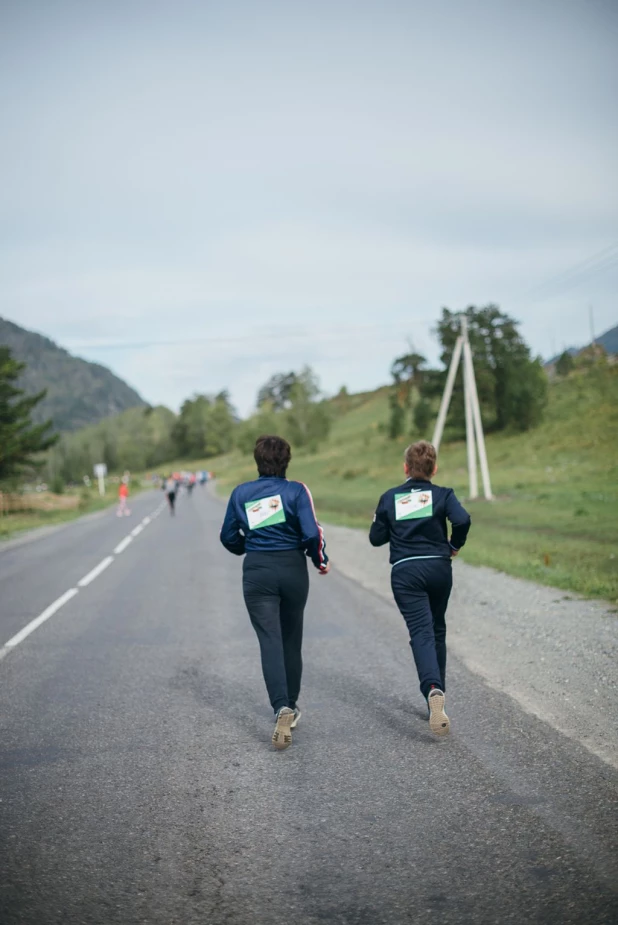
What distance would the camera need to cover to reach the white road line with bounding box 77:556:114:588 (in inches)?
532

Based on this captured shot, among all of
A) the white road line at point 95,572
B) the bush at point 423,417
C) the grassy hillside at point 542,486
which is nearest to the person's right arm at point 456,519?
the grassy hillside at point 542,486

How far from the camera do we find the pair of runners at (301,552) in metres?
5.08

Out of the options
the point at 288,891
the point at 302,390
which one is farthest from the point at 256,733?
the point at 302,390

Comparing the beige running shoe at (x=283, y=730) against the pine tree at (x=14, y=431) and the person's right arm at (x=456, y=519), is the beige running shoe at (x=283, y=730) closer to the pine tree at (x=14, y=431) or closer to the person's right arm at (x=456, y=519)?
the person's right arm at (x=456, y=519)

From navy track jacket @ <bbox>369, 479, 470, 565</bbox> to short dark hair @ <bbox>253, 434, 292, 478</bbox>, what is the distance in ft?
2.32

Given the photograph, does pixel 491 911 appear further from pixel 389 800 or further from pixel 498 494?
pixel 498 494

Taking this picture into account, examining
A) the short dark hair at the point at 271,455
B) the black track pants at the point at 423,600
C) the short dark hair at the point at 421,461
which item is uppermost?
the short dark hair at the point at 271,455

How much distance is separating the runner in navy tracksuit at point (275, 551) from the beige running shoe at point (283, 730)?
105 millimetres

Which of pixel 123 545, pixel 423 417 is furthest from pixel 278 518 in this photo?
pixel 423 417

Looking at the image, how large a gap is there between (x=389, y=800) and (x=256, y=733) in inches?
55.2

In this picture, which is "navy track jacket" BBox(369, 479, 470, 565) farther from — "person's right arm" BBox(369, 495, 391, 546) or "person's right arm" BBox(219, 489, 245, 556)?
"person's right arm" BBox(219, 489, 245, 556)

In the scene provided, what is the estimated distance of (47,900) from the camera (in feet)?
10.3

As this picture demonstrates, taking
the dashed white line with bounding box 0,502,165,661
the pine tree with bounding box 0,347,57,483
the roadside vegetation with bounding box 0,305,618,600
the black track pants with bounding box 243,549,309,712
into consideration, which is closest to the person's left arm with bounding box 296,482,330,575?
the black track pants with bounding box 243,549,309,712

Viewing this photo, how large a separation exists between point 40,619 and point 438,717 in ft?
21.5
